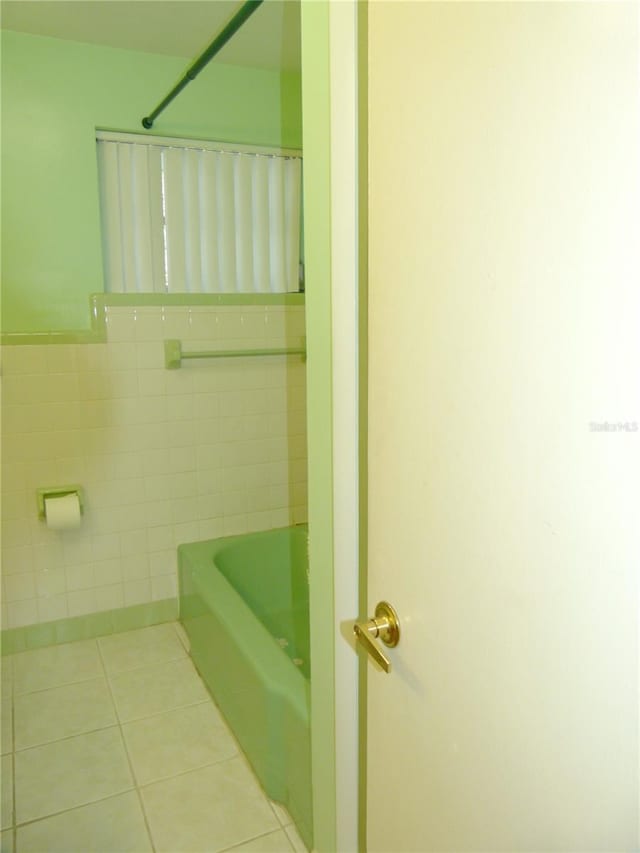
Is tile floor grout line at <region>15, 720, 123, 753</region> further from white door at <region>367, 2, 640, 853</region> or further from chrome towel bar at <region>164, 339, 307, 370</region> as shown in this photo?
white door at <region>367, 2, 640, 853</region>

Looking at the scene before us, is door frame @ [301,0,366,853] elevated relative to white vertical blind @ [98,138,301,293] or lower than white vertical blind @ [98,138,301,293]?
lower

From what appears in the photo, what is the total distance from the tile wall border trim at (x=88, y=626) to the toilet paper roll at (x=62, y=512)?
1.56 feet

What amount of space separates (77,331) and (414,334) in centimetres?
199

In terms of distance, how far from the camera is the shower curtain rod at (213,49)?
4.80 ft

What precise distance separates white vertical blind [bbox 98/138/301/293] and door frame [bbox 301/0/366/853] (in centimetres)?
172

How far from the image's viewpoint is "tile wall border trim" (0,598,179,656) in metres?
2.46

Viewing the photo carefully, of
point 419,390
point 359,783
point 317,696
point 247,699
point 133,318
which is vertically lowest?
point 247,699

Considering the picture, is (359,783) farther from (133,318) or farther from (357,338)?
(133,318)

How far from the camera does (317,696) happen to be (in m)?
1.20

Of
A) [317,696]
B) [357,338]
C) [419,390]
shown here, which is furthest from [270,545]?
[419,390]

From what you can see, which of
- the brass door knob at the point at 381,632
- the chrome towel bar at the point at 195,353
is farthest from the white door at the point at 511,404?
the chrome towel bar at the point at 195,353

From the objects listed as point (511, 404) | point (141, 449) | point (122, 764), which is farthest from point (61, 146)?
point (511, 404)

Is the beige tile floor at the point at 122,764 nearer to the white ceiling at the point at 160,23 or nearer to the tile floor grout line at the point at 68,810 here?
the tile floor grout line at the point at 68,810

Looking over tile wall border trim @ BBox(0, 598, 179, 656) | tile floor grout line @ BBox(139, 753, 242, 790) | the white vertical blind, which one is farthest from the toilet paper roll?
tile floor grout line @ BBox(139, 753, 242, 790)
